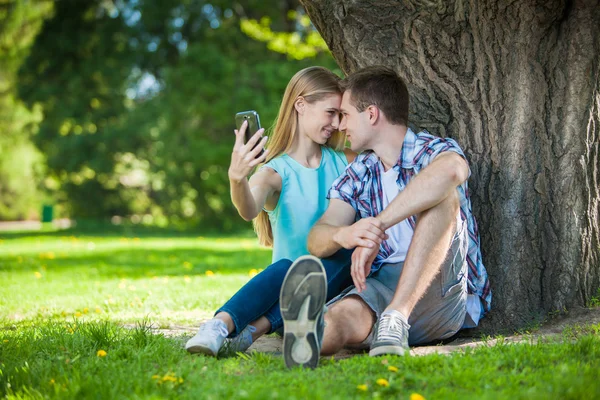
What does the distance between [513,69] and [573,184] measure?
81 centimetres

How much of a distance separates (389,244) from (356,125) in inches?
28.8

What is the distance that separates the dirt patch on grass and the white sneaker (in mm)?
403

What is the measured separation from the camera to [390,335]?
3.21 m

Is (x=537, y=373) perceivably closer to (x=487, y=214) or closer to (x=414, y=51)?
(x=487, y=214)

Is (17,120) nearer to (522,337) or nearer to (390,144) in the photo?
(390,144)

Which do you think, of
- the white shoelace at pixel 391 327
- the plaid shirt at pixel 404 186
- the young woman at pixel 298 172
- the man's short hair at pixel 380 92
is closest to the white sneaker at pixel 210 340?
the young woman at pixel 298 172

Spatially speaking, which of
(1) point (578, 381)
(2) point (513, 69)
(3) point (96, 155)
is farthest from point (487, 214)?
(3) point (96, 155)

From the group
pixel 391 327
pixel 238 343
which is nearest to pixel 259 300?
pixel 238 343

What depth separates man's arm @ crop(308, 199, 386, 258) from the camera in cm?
342

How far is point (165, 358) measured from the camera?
3.27m

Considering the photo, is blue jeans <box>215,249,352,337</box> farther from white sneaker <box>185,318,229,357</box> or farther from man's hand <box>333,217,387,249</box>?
man's hand <box>333,217,387,249</box>

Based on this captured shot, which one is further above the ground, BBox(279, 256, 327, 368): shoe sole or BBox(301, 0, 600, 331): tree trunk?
BBox(301, 0, 600, 331): tree trunk

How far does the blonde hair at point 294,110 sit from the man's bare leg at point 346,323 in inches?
44.0

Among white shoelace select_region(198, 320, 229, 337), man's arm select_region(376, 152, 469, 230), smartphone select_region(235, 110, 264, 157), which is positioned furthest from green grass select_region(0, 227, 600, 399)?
smartphone select_region(235, 110, 264, 157)
